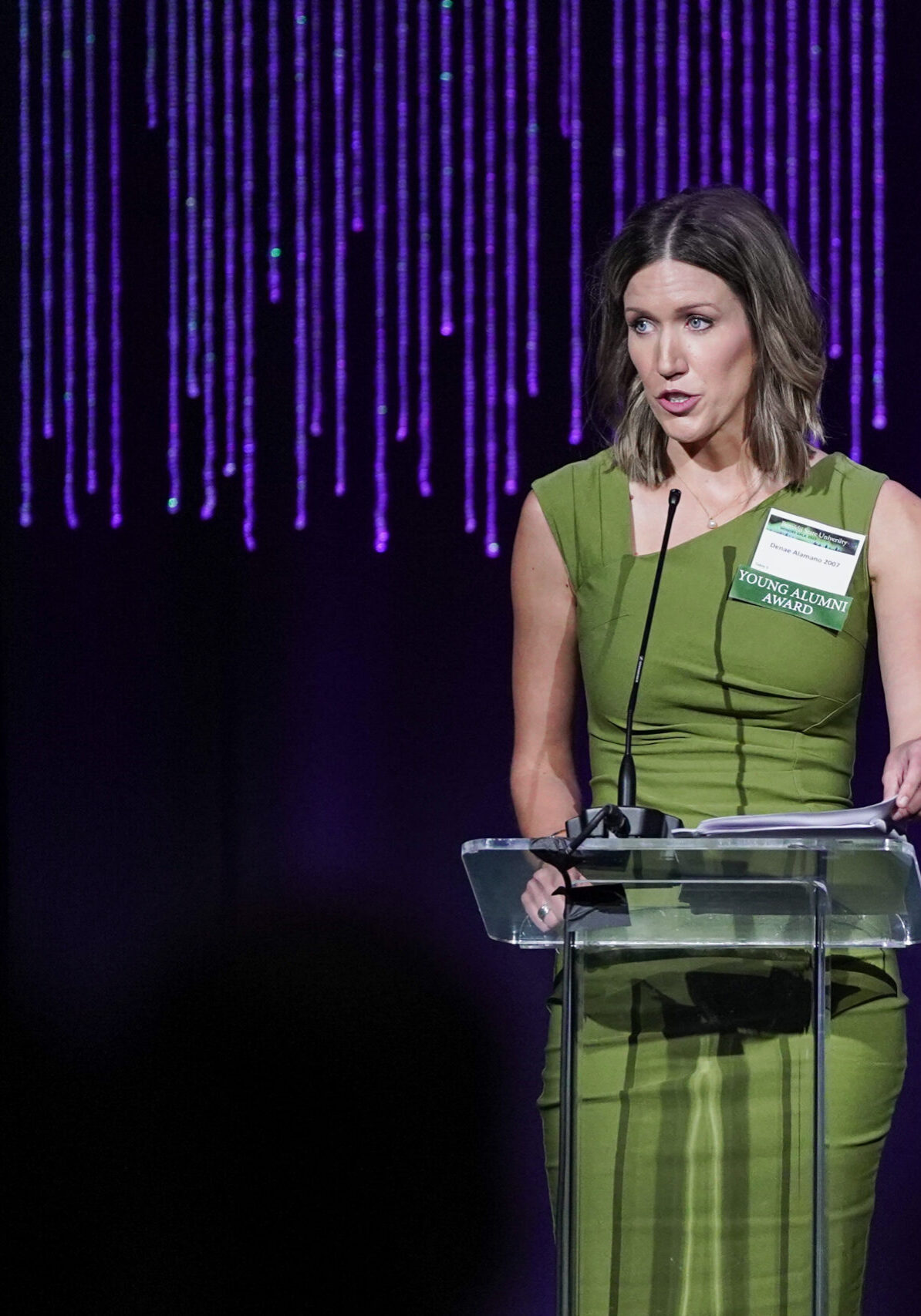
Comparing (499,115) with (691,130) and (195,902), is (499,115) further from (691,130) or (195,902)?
(195,902)

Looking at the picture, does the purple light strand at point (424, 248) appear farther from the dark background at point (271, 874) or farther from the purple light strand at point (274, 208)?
the purple light strand at point (274, 208)

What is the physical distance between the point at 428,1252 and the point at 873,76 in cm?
207

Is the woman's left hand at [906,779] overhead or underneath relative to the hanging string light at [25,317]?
underneath

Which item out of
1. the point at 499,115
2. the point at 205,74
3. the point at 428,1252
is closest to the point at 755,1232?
the point at 428,1252

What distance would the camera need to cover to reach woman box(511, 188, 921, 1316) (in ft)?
5.89

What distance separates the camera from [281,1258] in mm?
3107

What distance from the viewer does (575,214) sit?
3.11 meters

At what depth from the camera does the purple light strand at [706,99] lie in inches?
121

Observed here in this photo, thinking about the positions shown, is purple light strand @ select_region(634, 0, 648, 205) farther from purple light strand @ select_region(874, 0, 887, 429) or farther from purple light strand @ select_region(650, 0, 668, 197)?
Result: purple light strand @ select_region(874, 0, 887, 429)

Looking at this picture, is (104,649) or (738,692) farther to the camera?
(104,649)

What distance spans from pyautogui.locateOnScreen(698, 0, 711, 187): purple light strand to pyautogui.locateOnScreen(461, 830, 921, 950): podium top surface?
1653mm

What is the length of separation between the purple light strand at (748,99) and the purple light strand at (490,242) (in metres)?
0.41

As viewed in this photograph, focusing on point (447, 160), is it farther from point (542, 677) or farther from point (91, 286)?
point (542, 677)

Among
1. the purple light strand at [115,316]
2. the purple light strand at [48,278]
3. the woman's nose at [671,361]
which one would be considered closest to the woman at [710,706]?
the woman's nose at [671,361]
